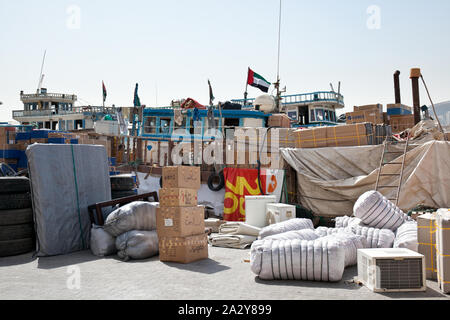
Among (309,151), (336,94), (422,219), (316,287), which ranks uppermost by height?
(336,94)

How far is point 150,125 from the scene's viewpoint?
1898 centimetres

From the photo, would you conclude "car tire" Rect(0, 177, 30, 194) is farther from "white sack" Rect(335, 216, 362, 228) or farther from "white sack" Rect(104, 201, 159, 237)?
"white sack" Rect(335, 216, 362, 228)

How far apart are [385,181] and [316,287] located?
5518mm

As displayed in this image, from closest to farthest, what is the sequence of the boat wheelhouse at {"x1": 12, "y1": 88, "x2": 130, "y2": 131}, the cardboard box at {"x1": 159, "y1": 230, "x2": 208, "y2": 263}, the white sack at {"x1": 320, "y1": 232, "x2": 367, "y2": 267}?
the white sack at {"x1": 320, "y1": 232, "x2": 367, "y2": 267}, the cardboard box at {"x1": 159, "y1": 230, "x2": 208, "y2": 263}, the boat wheelhouse at {"x1": 12, "y1": 88, "x2": 130, "y2": 131}

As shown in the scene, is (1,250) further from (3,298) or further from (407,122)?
(407,122)

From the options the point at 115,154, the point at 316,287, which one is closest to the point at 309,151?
the point at 316,287

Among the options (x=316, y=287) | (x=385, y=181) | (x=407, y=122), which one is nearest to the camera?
(x=316, y=287)

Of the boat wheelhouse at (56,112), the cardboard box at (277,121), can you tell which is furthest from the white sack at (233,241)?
the boat wheelhouse at (56,112)

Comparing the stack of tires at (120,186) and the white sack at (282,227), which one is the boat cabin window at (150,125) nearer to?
the stack of tires at (120,186)

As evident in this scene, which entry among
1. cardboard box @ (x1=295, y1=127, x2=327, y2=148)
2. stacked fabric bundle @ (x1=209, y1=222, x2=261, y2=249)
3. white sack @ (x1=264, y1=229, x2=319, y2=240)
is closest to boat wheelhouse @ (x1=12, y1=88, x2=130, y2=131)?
cardboard box @ (x1=295, y1=127, x2=327, y2=148)

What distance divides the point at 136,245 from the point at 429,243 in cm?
489

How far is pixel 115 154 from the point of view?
21.6 metres

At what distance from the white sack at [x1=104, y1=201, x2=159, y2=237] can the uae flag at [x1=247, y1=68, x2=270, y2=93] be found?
1410 cm

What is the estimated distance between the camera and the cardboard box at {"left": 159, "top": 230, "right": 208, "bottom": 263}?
22.3 ft
